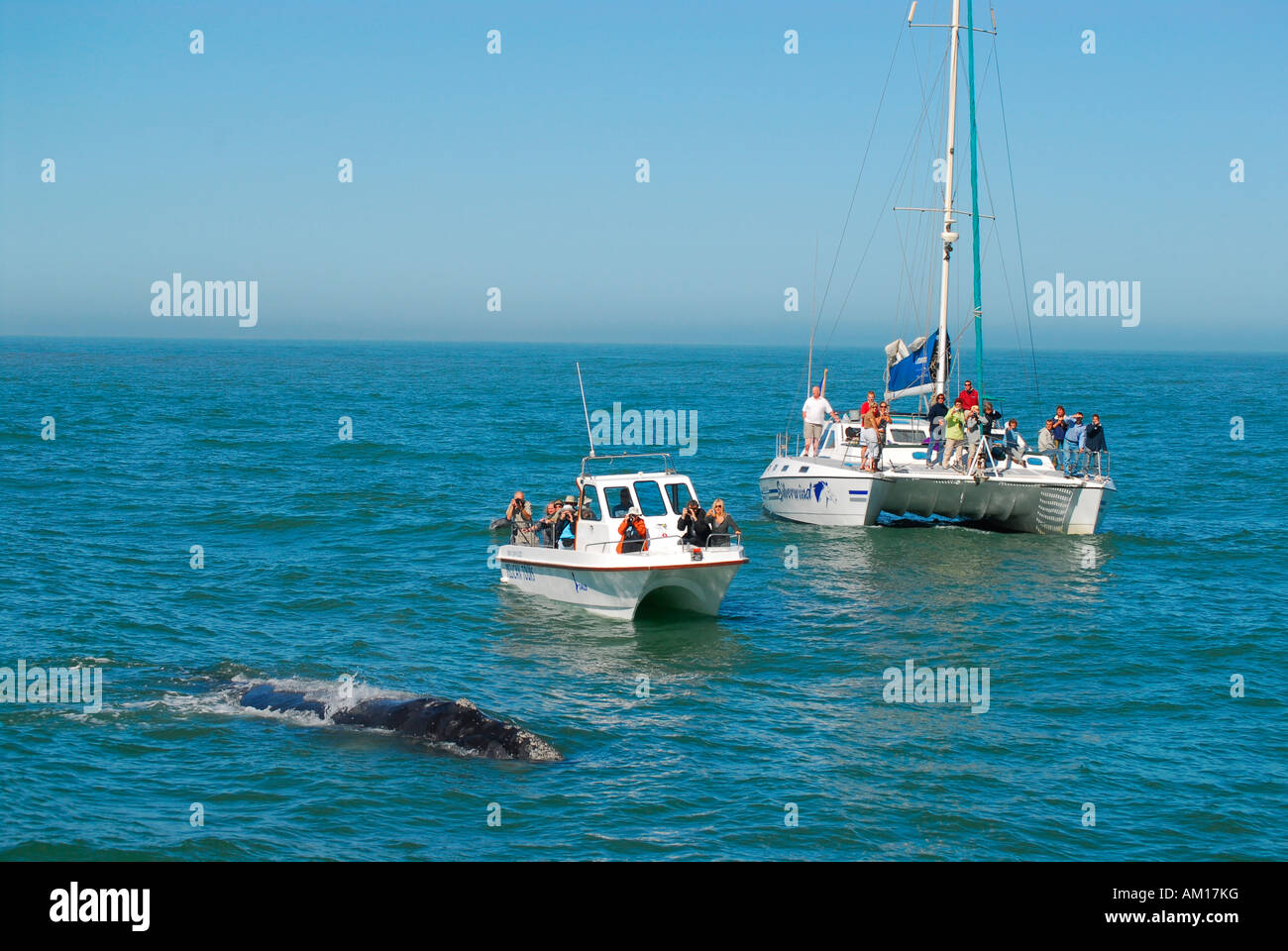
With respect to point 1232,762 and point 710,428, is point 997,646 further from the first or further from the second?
point 710,428

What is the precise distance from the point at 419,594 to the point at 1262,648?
1761 cm

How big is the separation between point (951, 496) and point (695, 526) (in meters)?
12.3

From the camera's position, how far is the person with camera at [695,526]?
81.5 feet

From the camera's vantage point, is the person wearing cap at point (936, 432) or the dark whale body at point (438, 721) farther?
the person wearing cap at point (936, 432)

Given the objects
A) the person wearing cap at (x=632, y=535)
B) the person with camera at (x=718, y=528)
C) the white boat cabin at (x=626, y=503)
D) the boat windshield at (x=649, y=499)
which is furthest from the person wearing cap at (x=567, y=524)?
the person with camera at (x=718, y=528)

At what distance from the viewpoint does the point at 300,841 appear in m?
15.3

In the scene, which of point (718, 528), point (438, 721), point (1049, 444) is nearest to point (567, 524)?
point (718, 528)

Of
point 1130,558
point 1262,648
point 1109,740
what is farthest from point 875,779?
point 1130,558

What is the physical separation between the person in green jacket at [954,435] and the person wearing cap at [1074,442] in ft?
10.5

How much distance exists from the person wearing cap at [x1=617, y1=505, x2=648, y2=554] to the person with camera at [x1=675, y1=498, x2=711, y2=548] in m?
0.79

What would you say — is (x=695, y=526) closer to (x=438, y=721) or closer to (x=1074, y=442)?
(x=438, y=721)

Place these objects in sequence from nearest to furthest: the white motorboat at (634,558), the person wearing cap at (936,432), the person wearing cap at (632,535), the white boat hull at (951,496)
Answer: the white motorboat at (634,558) → the person wearing cap at (632,535) → the white boat hull at (951,496) → the person wearing cap at (936,432)

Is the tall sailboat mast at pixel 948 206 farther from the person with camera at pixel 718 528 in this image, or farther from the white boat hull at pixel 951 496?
the person with camera at pixel 718 528

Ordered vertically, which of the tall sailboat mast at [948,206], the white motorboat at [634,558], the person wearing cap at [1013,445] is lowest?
the white motorboat at [634,558]
